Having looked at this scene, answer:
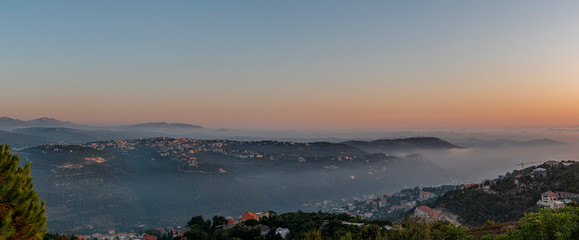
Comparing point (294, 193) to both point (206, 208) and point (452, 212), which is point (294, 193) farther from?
point (452, 212)

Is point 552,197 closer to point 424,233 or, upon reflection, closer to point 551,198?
point 551,198

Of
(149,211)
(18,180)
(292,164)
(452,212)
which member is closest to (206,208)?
(149,211)

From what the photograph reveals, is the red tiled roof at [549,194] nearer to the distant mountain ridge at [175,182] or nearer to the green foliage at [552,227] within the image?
the green foliage at [552,227]

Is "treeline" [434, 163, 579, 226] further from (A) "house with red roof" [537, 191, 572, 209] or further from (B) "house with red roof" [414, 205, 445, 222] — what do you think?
(B) "house with red roof" [414, 205, 445, 222]

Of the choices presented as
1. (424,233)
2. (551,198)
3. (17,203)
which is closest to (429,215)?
(424,233)

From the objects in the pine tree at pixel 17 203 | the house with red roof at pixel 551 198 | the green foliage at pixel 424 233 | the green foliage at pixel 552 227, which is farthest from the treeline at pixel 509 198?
the pine tree at pixel 17 203

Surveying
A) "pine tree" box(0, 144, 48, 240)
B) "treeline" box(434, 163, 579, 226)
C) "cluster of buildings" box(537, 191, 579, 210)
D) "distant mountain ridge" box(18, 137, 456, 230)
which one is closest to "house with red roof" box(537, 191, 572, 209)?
"cluster of buildings" box(537, 191, 579, 210)
